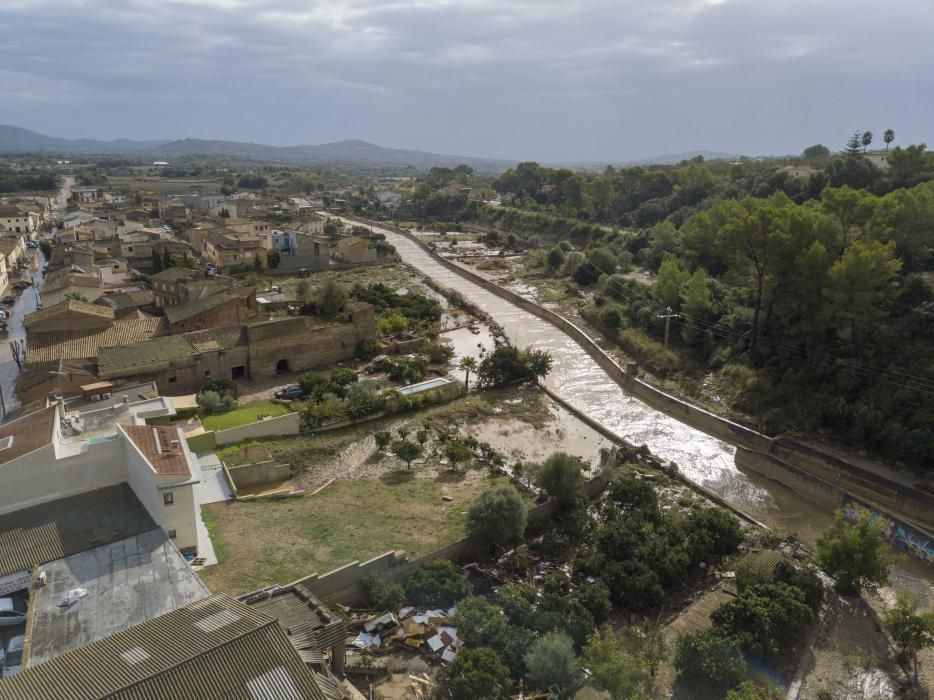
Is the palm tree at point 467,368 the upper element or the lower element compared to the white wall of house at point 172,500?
lower

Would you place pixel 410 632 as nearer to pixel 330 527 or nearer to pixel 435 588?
pixel 435 588

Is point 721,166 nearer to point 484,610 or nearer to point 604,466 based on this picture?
point 604,466

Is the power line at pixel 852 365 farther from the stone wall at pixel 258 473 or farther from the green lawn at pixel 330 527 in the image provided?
the stone wall at pixel 258 473

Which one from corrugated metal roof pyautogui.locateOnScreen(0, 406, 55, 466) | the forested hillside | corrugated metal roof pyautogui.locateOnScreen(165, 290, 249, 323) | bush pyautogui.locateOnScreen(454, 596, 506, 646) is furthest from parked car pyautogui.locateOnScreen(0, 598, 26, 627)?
the forested hillside

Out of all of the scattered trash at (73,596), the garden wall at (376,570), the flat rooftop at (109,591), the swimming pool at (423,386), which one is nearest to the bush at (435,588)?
the garden wall at (376,570)

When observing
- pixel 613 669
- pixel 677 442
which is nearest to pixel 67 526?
pixel 613 669

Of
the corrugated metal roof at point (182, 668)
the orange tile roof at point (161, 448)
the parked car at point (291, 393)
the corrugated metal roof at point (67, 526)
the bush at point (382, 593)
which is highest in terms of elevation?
the orange tile roof at point (161, 448)
